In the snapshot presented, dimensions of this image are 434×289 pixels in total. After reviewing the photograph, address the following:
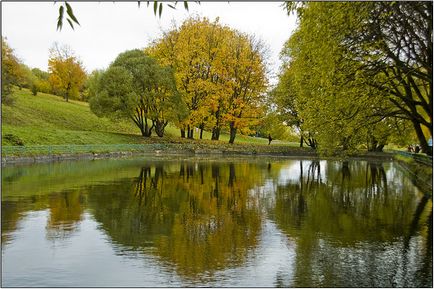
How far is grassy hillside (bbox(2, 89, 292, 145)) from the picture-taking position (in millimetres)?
44294

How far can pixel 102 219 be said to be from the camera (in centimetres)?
1466

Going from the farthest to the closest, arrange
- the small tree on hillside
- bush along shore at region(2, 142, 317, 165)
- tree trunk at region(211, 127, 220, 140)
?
tree trunk at region(211, 127, 220, 140), the small tree on hillside, bush along shore at region(2, 142, 317, 165)

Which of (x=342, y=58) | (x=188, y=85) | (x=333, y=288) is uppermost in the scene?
(x=188, y=85)

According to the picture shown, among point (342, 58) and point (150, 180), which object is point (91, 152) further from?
point (342, 58)

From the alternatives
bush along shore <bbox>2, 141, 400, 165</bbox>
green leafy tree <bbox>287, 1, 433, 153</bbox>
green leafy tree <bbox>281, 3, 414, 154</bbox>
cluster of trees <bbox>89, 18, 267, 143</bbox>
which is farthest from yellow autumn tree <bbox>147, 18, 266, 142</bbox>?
green leafy tree <bbox>287, 1, 433, 153</bbox>

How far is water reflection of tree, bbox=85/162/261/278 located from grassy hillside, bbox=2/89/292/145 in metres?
22.1

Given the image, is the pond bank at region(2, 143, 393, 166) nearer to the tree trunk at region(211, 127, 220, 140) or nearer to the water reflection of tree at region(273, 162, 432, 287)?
the tree trunk at region(211, 127, 220, 140)

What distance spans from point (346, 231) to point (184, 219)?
5.02 meters

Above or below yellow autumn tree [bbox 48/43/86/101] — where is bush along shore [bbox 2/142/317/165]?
below

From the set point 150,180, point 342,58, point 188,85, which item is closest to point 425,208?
point 342,58

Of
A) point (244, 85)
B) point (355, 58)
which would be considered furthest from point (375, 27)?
point (244, 85)

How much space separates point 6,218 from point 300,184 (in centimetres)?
1672

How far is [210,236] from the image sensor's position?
12398mm

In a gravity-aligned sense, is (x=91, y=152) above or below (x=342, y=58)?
below
